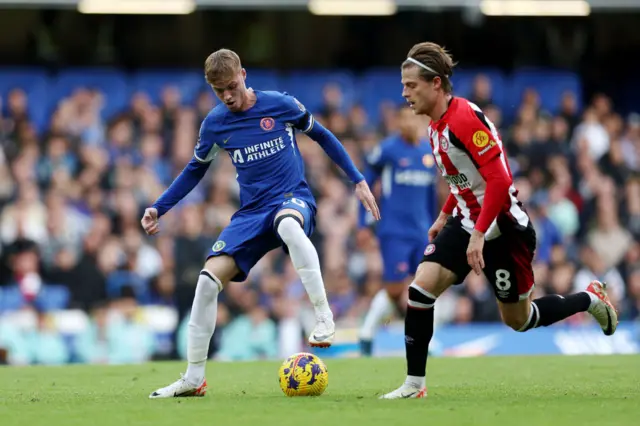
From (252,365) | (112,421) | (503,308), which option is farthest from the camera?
(252,365)

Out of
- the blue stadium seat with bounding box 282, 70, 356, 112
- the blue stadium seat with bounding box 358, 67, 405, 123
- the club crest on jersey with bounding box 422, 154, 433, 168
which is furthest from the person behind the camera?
the blue stadium seat with bounding box 358, 67, 405, 123

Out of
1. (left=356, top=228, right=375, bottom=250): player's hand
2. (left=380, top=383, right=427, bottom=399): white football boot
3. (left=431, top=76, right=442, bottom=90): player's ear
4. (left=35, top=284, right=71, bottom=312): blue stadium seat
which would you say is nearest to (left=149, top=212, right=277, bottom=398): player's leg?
(left=380, top=383, right=427, bottom=399): white football boot

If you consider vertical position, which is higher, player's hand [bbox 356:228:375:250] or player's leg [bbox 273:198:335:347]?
player's hand [bbox 356:228:375:250]

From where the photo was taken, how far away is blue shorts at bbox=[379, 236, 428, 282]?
13953 mm

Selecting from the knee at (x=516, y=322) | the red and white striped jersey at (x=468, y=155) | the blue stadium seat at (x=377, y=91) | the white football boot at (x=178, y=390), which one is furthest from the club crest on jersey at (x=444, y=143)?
the blue stadium seat at (x=377, y=91)

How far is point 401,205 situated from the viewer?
14.1 m

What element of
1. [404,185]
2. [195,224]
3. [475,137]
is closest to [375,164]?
[404,185]

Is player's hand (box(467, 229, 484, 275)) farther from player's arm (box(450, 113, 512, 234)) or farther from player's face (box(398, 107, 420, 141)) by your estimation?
player's face (box(398, 107, 420, 141))

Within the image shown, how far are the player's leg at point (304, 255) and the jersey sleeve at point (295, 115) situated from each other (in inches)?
25.8

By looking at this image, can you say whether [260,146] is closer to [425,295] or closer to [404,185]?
[425,295]

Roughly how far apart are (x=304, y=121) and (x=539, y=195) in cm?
1086

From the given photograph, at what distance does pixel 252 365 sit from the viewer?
1216 cm

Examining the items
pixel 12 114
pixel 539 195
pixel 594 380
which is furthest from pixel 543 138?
pixel 594 380

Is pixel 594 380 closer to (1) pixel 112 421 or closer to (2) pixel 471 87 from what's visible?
(1) pixel 112 421
